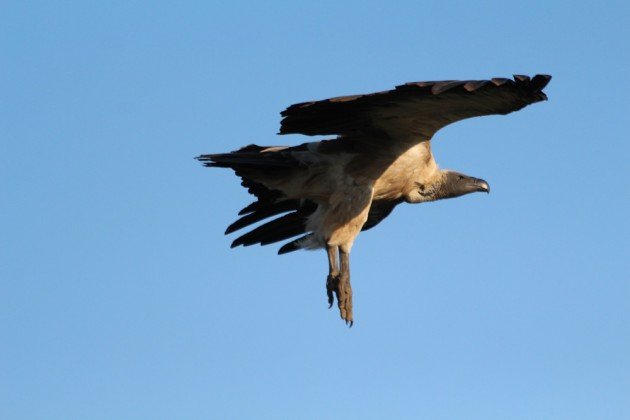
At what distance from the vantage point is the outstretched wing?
1022 centimetres

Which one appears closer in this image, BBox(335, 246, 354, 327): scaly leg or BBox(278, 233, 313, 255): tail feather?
BBox(335, 246, 354, 327): scaly leg

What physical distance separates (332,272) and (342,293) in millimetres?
257

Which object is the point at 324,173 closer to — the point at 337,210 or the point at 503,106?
the point at 337,210

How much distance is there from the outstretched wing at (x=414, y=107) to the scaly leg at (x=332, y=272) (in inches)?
46.3

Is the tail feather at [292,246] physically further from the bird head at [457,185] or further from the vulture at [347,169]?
the bird head at [457,185]

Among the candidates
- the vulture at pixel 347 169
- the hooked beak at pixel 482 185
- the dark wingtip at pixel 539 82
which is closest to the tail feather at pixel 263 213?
the vulture at pixel 347 169

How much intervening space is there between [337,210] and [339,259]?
473mm

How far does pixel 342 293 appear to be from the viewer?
40.4 ft

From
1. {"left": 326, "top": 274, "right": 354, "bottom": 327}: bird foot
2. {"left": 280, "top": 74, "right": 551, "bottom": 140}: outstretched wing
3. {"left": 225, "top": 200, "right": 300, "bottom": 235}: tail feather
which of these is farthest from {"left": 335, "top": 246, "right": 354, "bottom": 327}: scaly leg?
{"left": 280, "top": 74, "right": 551, "bottom": 140}: outstretched wing

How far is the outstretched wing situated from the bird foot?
1372mm

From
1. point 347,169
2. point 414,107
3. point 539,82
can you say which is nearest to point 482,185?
point 347,169

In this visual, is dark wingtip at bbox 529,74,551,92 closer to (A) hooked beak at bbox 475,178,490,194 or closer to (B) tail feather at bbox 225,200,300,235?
(A) hooked beak at bbox 475,178,490,194

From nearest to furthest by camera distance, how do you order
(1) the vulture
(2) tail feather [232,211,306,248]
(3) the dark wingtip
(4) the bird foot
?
(3) the dark wingtip < (1) the vulture < (4) the bird foot < (2) tail feather [232,211,306,248]

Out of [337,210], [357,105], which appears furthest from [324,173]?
[357,105]
